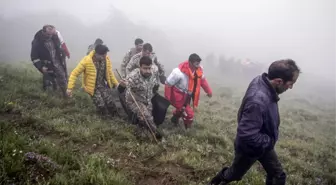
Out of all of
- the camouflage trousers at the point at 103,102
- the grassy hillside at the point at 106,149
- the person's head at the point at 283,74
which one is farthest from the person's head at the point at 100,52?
the person's head at the point at 283,74

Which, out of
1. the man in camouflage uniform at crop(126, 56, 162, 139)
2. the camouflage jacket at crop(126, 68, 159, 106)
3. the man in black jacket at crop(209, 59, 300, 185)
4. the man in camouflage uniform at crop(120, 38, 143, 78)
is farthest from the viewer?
the man in camouflage uniform at crop(120, 38, 143, 78)

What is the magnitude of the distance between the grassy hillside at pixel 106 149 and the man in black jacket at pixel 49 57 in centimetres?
73

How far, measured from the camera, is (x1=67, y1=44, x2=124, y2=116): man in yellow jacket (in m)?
8.56

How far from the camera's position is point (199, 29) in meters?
83.8

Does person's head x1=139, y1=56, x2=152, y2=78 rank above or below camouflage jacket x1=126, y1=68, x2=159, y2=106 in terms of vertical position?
above

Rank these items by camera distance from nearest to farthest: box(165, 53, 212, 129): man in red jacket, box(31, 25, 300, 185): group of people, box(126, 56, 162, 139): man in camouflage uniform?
box(31, 25, 300, 185): group of people → box(126, 56, 162, 139): man in camouflage uniform → box(165, 53, 212, 129): man in red jacket

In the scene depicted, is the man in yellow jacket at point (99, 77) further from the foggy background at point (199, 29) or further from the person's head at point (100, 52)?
the foggy background at point (199, 29)

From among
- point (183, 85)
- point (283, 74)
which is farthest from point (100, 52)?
point (283, 74)

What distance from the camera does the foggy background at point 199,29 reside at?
45250mm

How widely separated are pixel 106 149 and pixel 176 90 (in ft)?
11.5

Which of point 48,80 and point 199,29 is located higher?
point 199,29

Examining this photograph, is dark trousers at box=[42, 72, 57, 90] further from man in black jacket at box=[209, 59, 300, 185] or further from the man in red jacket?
man in black jacket at box=[209, 59, 300, 185]

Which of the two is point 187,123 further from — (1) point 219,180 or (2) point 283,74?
(2) point 283,74

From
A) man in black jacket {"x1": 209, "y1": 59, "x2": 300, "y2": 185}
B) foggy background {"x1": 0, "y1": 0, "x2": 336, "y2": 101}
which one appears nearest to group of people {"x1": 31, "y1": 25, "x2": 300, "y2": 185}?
man in black jacket {"x1": 209, "y1": 59, "x2": 300, "y2": 185}
